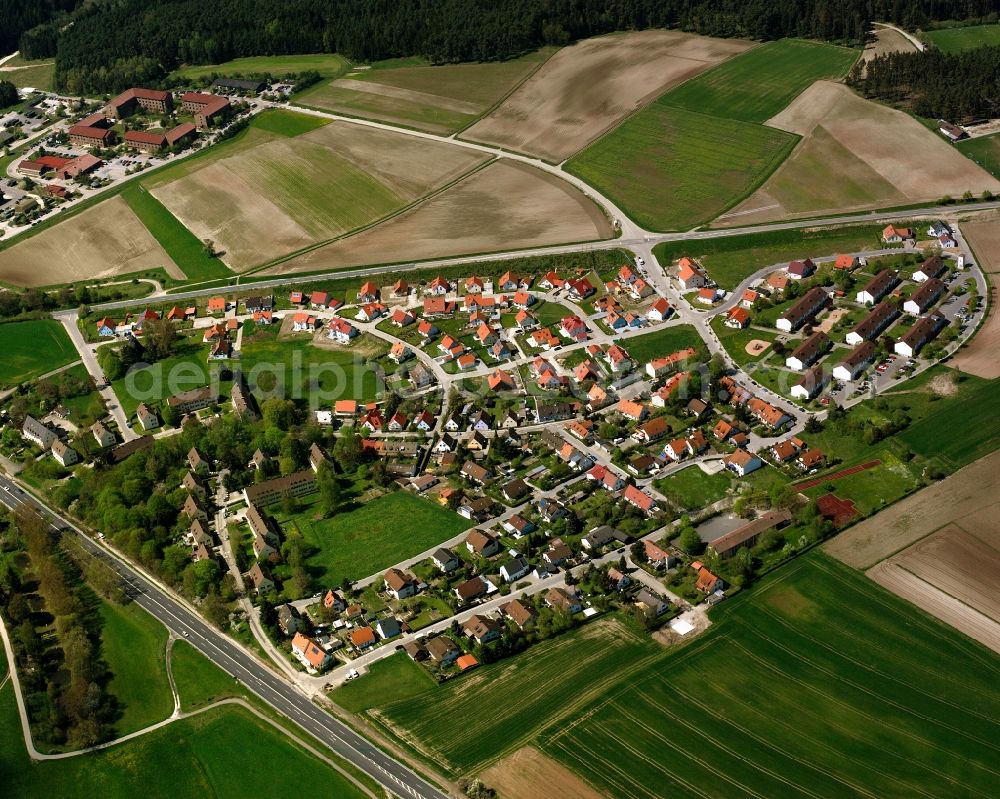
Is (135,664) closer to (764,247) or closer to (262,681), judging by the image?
(262,681)

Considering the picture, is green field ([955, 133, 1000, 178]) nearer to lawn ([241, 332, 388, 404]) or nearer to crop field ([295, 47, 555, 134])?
crop field ([295, 47, 555, 134])

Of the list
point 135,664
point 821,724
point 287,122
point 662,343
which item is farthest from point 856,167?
point 135,664

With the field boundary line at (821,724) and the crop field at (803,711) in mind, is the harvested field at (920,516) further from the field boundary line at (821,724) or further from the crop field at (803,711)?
the field boundary line at (821,724)

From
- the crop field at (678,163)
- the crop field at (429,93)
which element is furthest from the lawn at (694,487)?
the crop field at (429,93)

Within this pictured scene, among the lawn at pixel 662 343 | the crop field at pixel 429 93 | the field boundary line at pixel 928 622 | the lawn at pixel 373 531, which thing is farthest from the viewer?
the crop field at pixel 429 93

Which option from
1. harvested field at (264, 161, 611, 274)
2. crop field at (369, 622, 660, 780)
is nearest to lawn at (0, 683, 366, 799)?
crop field at (369, 622, 660, 780)

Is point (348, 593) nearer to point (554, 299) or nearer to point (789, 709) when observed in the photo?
point (789, 709)

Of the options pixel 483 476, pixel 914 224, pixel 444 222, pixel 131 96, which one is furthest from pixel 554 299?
pixel 131 96
